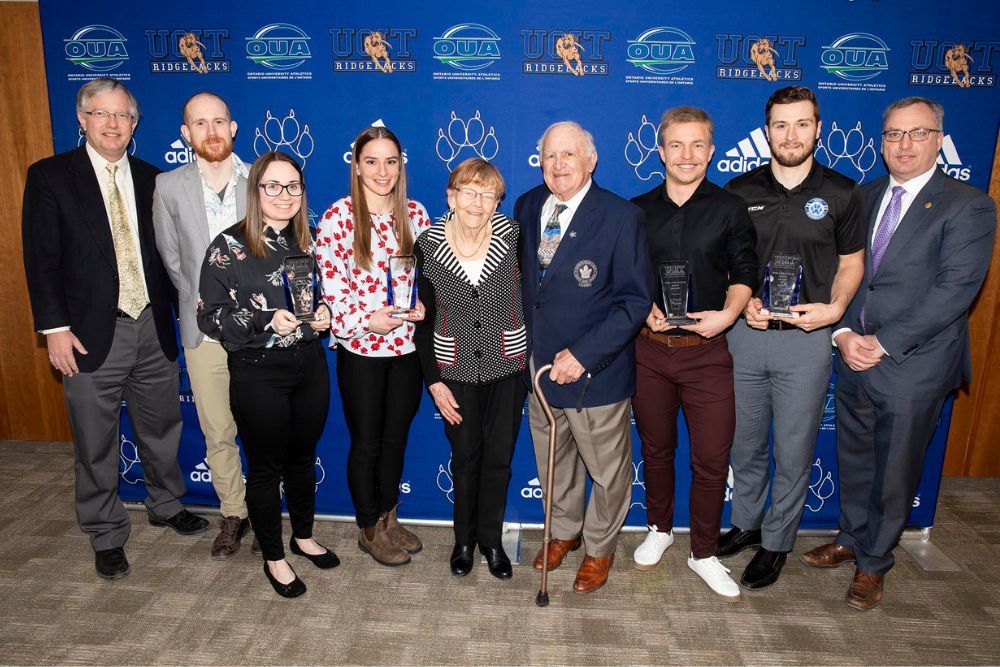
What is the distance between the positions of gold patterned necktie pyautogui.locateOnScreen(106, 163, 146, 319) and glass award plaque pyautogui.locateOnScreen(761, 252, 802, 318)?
2.96m

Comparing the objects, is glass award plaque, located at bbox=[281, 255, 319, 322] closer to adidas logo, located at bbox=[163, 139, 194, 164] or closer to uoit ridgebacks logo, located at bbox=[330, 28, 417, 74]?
uoit ridgebacks logo, located at bbox=[330, 28, 417, 74]

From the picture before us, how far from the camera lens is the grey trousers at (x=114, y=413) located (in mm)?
3240

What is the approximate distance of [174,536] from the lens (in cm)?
362

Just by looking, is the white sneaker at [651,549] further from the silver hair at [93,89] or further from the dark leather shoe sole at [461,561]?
the silver hair at [93,89]

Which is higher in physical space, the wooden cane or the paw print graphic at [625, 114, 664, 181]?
the paw print graphic at [625, 114, 664, 181]

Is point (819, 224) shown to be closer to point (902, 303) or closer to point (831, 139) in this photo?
point (902, 303)

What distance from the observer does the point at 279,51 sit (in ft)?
11.0

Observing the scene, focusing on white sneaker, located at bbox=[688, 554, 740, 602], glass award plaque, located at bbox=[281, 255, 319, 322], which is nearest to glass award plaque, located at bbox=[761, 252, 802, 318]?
white sneaker, located at bbox=[688, 554, 740, 602]

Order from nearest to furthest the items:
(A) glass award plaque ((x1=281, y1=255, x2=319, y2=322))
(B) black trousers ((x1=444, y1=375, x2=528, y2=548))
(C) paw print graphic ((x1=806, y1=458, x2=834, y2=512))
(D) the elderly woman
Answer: (A) glass award plaque ((x1=281, y1=255, x2=319, y2=322)) < (D) the elderly woman < (B) black trousers ((x1=444, y1=375, x2=528, y2=548)) < (C) paw print graphic ((x1=806, y1=458, x2=834, y2=512))

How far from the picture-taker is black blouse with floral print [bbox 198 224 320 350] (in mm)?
2689

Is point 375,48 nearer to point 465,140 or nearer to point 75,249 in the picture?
point 465,140

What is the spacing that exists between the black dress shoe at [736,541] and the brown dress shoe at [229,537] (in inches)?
A: 97.9

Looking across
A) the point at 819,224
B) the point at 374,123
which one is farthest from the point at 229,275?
the point at 819,224

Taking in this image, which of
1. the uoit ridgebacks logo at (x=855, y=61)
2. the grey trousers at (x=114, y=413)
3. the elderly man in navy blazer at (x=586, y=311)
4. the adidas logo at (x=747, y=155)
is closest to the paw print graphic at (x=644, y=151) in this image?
the adidas logo at (x=747, y=155)
